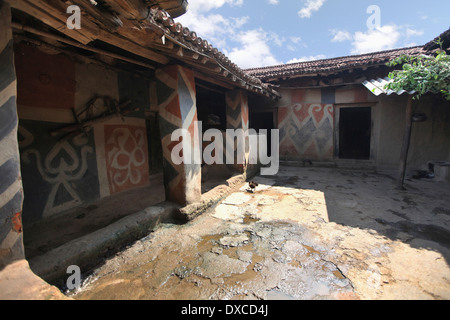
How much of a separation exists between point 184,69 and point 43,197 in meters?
2.89

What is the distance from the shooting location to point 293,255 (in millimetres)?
2537

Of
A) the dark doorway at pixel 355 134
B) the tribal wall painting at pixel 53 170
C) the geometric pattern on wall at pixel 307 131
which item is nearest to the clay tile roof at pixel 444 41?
the geometric pattern on wall at pixel 307 131

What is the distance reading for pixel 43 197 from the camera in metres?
3.25

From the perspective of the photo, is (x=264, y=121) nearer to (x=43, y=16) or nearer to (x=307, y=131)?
(x=307, y=131)

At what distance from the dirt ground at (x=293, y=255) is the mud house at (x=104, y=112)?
2.28ft

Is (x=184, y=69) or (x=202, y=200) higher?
(x=184, y=69)

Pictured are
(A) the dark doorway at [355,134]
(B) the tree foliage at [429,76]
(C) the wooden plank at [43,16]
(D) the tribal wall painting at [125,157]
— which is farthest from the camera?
(A) the dark doorway at [355,134]

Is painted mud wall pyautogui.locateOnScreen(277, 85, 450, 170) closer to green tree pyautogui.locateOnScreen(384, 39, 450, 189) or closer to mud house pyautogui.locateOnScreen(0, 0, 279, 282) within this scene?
green tree pyautogui.locateOnScreen(384, 39, 450, 189)

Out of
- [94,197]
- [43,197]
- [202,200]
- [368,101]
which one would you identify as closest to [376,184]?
[368,101]

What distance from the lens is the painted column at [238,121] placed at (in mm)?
5574

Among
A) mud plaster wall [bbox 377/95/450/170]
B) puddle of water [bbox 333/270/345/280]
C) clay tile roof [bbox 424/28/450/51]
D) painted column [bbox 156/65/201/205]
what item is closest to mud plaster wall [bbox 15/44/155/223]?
painted column [bbox 156/65/201/205]

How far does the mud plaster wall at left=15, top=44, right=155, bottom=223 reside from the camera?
10.1ft

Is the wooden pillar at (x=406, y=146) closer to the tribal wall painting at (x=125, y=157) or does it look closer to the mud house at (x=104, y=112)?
the mud house at (x=104, y=112)
